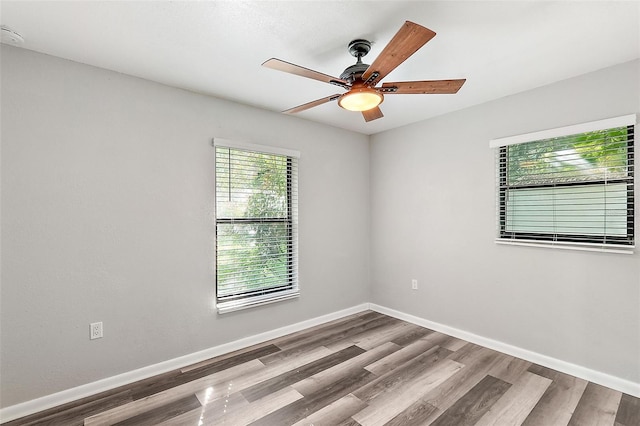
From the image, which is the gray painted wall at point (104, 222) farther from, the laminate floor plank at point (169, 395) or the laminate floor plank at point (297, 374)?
the laminate floor plank at point (297, 374)

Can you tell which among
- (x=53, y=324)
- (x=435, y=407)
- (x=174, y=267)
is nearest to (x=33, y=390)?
(x=53, y=324)

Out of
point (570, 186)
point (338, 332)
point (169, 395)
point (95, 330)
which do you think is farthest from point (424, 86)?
point (95, 330)

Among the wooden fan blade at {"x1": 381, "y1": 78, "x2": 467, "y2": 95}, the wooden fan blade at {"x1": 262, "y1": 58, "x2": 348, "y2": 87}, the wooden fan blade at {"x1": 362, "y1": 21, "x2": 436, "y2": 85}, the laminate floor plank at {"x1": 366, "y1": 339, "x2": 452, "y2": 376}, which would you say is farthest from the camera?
the laminate floor plank at {"x1": 366, "y1": 339, "x2": 452, "y2": 376}

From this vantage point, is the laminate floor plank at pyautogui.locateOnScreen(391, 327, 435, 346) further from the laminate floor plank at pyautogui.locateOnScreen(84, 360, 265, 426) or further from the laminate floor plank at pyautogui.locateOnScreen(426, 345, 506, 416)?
the laminate floor plank at pyautogui.locateOnScreen(84, 360, 265, 426)

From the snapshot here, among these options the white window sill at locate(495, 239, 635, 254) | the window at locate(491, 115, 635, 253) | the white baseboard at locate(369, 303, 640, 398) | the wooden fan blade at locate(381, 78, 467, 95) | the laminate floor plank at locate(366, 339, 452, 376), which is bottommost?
the laminate floor plank at locate(366, 339, 452, 376)

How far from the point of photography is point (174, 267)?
2.68m

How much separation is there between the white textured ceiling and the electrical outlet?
195cm

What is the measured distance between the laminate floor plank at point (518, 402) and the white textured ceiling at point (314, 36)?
8.09 ft

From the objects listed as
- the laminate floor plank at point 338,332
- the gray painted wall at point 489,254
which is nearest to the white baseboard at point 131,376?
the laminate floor plank at point 338,332

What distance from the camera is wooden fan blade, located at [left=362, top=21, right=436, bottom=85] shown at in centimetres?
141

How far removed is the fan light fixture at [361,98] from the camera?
1.93m

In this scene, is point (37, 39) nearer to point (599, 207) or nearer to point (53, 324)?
point (53, 324)

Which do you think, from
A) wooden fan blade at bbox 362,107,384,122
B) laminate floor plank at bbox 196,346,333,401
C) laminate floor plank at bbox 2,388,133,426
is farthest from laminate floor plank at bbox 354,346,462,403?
wooden fan blade at bbox 362,107,384,122

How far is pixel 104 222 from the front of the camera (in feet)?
7.73
